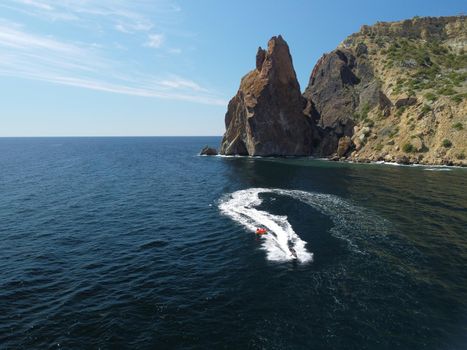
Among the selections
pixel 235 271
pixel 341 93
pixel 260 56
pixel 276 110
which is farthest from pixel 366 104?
pixel 235 271

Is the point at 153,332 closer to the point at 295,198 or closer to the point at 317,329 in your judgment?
the point at 317,329

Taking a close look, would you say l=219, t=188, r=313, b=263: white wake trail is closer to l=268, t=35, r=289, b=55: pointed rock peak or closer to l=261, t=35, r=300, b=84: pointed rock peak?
l=261, t=35, r=300, b=84: pointed rock peak

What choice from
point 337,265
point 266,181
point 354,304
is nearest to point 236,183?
point 266,181

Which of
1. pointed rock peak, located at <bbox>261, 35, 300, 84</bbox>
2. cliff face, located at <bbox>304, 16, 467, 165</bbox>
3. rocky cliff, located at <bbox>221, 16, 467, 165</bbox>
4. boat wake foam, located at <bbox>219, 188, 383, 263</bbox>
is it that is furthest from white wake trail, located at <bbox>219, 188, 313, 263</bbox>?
pointed rock peak, located at <bbox>261, 35, 300, 84</bbox>

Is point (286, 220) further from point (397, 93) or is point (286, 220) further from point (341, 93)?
point (341, 93)

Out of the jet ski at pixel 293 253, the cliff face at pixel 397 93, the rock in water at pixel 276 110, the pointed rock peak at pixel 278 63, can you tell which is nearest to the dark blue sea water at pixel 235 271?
the jet ski at pixel 293 253

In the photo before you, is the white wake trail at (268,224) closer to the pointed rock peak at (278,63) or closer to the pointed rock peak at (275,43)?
the pointed rock peak at (278,63)
